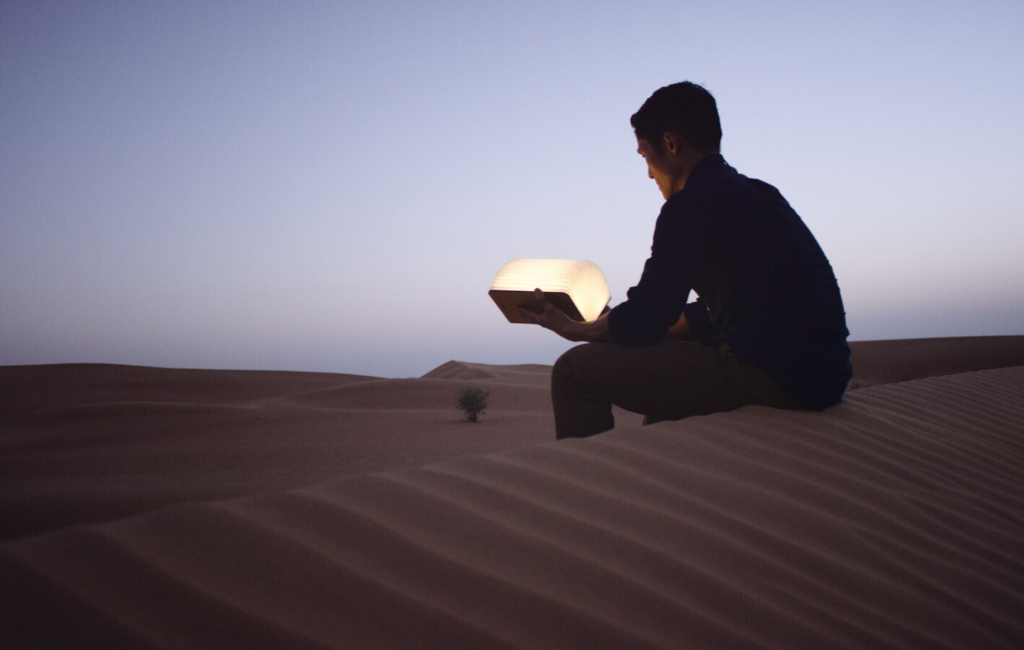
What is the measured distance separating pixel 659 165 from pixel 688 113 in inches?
9.2

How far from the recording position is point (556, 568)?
1376 millimetres

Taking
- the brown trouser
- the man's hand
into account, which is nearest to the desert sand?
the brown trouser

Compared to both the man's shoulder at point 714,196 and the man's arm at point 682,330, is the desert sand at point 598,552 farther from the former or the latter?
the man's shoulder at point 714,196

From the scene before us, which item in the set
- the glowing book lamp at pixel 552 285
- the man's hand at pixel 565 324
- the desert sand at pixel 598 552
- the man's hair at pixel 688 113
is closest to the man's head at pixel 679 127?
the man's hair at pixel 688 113

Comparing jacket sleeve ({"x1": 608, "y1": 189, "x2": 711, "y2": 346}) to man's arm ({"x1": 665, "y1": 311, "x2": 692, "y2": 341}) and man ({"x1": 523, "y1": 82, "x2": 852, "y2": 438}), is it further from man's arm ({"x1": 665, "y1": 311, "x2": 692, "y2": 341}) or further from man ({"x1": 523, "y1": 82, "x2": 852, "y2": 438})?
man's arm ({"x1": 665, "y1": 311, "x2": 692, "y2": 341})

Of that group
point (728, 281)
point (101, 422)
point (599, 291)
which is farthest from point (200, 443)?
point (728, 281)

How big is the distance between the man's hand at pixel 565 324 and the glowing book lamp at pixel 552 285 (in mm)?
27

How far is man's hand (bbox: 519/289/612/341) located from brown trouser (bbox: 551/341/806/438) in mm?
84

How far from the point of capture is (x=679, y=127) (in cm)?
250

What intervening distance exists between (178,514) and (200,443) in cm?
737

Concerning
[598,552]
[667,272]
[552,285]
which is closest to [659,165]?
[667,272]

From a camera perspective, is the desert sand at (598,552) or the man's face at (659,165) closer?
the desert sand at (598,552)

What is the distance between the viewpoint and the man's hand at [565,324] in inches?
101

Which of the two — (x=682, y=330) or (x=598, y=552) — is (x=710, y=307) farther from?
(x=598, y=552)
